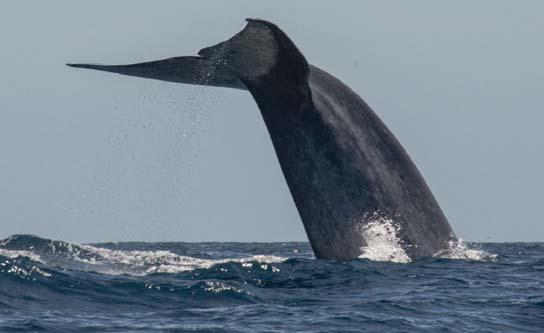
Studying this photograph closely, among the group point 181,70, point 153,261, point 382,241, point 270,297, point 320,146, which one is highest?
point 181,70

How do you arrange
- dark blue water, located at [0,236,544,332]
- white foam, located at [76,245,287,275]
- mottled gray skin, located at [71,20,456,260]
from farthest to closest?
white foam, located at [76,245,287,275]
mottled gray skin, located at [71,20,456,260]
dark blue water, located at [0,236,544,332]

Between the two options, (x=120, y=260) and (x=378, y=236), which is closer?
(x=378, y=236)

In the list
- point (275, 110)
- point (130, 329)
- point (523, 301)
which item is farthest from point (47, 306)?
point (523, 301)

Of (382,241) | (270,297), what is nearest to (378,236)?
(382,241)

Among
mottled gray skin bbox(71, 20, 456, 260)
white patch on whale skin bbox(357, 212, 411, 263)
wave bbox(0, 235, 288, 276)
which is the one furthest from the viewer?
wave bbox(0, 235, 288, 276)

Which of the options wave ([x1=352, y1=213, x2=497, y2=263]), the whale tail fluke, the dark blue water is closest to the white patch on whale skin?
wave ([x1=352, y1=213, x2=497, y2=263])

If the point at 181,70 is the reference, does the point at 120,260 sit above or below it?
below

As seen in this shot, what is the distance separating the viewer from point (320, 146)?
11930 mm

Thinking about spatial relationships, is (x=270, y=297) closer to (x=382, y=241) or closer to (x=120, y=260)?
(x=382, y=241)

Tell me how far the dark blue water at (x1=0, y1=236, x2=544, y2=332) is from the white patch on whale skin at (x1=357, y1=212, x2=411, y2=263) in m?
0.19

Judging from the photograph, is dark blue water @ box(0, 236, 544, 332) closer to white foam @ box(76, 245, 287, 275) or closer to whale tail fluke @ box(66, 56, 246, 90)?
white foam @ box(76, 245, 287, 275)

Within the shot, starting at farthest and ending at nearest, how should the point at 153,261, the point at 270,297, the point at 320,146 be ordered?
the point at 153,261
the point at 320,146
the point at 270,297

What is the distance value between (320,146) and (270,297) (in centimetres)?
192

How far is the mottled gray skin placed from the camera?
1180 centimetres
